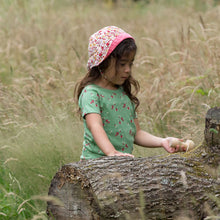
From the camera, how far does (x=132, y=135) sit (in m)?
3.09

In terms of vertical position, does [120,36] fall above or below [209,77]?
above

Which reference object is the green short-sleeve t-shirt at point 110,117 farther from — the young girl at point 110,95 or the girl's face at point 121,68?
the girl's face at point 121,68

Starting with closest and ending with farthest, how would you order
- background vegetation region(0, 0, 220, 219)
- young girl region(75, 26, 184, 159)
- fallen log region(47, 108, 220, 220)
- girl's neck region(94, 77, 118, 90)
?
fallen log region(47, 108, 220, 220)
young girl region(75, 26, 184, 159)
girl's neck region(94, 77, 118, 90)
background vegetation region(0, 0, 220, 219)

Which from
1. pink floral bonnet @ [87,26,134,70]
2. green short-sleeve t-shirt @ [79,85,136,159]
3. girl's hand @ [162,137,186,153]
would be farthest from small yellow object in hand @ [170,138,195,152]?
pink floral bonnet @ [87,26,134,70]

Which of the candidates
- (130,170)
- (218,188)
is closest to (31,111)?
(130,170)

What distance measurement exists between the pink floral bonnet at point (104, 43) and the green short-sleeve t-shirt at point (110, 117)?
0.21 m

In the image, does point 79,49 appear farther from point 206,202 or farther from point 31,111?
point 206,202

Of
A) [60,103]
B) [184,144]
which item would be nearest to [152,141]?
[184,144]

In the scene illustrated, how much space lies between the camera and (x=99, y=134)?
2.76 metres

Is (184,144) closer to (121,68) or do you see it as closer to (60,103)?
(121,68)

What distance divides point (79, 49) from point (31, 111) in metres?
2.47

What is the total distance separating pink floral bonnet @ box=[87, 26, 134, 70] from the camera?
294 centimetres

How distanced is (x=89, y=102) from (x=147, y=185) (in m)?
0.87

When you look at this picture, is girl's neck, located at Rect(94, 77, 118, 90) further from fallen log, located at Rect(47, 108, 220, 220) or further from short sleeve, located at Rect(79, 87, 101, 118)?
fallen log, located at Rect(47, 108, 220, 220)
